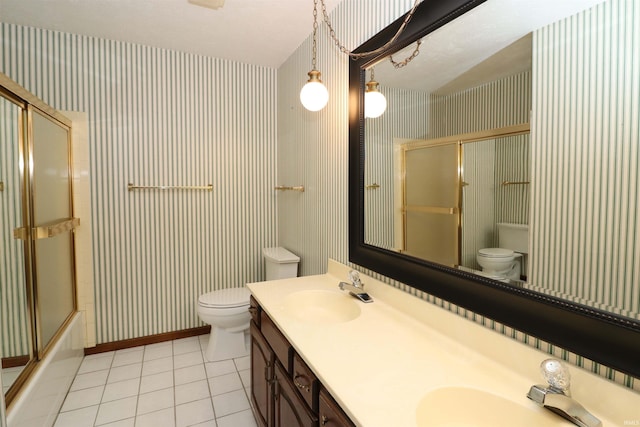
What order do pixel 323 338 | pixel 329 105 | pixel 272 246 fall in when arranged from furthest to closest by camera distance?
pixel 272 246, pixel 329 105, pixel 323 338

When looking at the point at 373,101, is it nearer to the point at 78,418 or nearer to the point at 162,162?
the point at 162,162

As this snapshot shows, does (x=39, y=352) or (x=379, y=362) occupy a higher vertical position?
(x=379, y=362)

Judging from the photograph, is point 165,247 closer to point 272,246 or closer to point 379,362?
point 272,246

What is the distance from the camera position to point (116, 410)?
1875 millimetres

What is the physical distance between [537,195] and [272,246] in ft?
8.06

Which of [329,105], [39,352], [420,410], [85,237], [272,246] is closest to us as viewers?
[420,410]

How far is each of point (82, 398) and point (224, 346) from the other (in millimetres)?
904

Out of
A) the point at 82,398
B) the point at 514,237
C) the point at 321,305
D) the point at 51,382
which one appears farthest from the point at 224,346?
the point at 514,237

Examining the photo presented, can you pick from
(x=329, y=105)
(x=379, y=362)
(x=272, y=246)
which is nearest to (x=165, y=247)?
(x=272, y=246)

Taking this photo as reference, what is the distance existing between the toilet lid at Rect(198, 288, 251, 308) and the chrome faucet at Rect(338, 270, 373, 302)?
3.57ft

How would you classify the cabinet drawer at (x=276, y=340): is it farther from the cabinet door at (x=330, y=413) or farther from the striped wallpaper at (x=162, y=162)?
the striped wallpaper at (x=162, y=162)

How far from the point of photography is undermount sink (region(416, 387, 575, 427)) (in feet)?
2.57

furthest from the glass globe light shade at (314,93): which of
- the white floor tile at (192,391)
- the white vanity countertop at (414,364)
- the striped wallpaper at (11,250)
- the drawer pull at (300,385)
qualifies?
the white floor tile at (192,391)

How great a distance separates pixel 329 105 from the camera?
1997 mm
